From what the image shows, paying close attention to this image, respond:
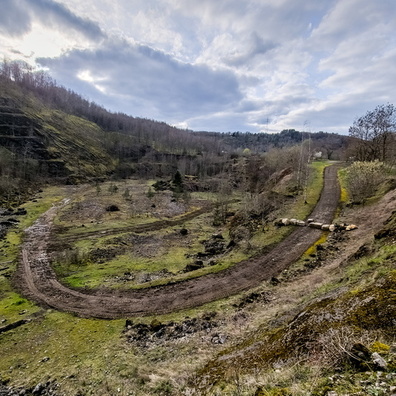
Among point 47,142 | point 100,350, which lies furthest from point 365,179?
point 47,142

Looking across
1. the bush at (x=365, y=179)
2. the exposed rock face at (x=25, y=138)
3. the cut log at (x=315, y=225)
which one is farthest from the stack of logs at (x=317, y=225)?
the exposed rock face at (x=25, y=138)

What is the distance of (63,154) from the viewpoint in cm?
9869

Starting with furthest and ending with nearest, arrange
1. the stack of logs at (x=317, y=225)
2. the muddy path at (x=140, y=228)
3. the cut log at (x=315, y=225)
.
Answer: the muddy path at (x=140, y=228)
the cut log at (x=315, y=225)
the stack of logs at (x=317, y=225)

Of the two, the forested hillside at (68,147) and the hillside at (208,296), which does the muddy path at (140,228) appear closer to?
the hillside at (208,296)

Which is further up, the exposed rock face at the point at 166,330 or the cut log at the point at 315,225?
the cut log at the point at 315,225

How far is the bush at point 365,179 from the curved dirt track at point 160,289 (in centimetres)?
945

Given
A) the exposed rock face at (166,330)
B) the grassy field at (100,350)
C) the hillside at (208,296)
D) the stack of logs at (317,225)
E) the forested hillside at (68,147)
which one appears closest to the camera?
the hillside at (208,296)

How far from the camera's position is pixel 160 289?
1731cm

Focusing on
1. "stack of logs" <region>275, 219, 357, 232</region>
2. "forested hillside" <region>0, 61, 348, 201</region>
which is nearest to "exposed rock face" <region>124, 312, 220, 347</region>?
"stack of logs" <region>275, 219, 357, 232</region>

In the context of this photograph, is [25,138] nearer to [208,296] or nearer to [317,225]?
[208,296]

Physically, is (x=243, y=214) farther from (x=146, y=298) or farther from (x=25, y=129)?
(x=25, y=129)

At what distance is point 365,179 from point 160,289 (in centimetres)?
2571

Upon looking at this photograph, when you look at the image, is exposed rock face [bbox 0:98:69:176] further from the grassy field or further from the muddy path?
the grassy field

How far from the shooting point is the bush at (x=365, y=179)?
89.0 ft
